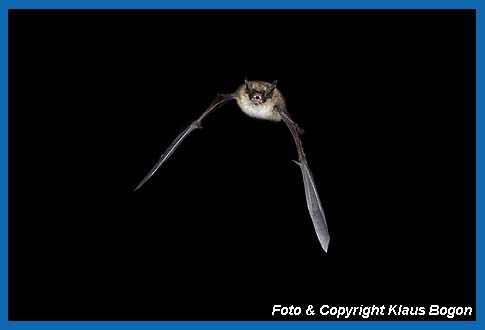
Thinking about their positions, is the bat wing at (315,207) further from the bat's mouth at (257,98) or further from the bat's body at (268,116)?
the bat's mouth at (257,98)

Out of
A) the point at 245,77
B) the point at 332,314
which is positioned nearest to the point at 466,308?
the point at 332,314

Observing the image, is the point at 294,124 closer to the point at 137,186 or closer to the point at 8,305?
the point at 137,186

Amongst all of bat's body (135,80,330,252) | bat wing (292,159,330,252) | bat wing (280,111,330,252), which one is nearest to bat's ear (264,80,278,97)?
bat's body (135,80,330,252)

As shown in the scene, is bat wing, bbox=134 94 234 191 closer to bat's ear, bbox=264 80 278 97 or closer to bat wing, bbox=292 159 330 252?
bat's ear, bbox=264 80 278 97

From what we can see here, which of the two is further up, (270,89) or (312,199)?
(270,89)

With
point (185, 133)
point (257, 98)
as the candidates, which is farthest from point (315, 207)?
point (185, 133)

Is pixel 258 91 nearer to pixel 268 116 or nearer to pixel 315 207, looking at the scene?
pixel 268 116
